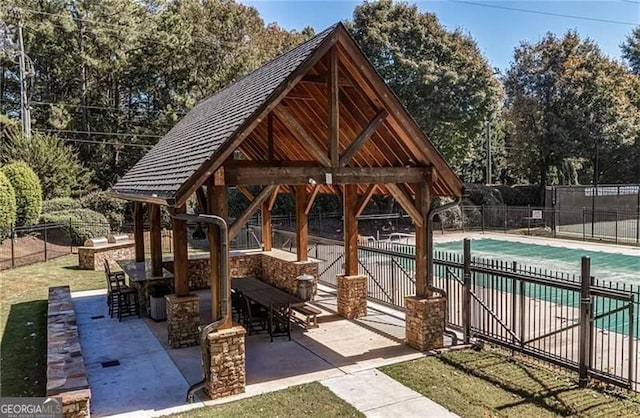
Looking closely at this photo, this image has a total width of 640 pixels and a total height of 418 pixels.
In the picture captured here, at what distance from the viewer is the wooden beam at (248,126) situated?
6607 millimetres

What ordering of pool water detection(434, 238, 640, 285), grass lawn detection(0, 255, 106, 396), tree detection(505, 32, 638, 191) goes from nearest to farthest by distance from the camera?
grass lawn detection(0, 255, 106, 396) < pool water detection(434, 238, 640, 285) < tree detection(505, 32, 638, 191)

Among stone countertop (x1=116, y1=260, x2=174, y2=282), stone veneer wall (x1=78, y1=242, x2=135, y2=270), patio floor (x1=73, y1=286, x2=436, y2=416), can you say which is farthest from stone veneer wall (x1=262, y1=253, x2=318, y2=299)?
stone veneer wall (x1=78, y1=242, x2=135, y2=270)

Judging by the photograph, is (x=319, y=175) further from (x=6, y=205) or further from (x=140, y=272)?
(x=6, y=205)

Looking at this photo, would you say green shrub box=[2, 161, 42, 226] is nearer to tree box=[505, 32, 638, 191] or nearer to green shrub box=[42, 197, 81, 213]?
green shrub box=[42, 197, 81, 213]

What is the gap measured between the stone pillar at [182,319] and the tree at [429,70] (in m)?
23.4

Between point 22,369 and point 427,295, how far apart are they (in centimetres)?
676

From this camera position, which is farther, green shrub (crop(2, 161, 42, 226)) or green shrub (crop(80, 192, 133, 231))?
green shrub (crop(80, 192, 133, 231))

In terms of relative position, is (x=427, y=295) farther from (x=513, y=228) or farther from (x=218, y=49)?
(x=218, y=49)

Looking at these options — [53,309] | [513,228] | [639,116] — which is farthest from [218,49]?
[639,116]

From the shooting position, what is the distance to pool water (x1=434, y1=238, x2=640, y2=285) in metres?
18.0

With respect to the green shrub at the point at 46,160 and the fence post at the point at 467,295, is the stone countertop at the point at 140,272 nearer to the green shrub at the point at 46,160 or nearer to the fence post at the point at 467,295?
the fence post at the point at 467,295

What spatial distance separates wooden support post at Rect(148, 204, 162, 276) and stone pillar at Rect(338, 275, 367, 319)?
421 centimetres

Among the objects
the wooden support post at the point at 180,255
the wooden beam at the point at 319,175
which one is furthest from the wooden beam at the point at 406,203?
the wooden support post at the point at 180,255

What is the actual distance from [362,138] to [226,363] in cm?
396
